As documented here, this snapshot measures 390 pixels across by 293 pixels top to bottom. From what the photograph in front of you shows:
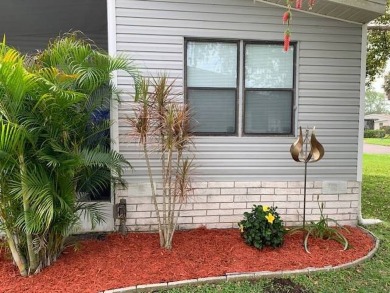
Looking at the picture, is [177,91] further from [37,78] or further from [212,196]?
[37,78]

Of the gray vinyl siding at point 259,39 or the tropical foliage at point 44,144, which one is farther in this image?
the gray vinyl siding at point 259,39

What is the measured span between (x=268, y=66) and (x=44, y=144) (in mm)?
3108

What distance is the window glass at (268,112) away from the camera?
4.68m

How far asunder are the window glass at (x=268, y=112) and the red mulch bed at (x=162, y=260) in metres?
1.51

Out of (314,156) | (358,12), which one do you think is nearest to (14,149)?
(314,156)

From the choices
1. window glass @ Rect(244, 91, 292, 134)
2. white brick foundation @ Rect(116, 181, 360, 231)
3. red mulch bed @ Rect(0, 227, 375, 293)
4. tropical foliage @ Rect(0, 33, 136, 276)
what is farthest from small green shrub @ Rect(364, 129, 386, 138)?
tropical foliage @ Rect(0, 33, 136, 276)

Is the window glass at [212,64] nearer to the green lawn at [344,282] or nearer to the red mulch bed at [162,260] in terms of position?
the red mulch bed at [162,260]

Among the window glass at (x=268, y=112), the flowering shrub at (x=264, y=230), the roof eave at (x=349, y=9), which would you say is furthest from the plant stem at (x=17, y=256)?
the roof eave at (x=349, y=9)

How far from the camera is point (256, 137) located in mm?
4664

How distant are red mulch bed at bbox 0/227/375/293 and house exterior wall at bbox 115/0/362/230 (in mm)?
513

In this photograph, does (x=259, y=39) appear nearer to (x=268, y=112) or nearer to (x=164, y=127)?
(x=268, y=112)

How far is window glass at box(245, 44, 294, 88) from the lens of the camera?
4.63 meters

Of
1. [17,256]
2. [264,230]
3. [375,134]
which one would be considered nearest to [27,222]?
[17,256]

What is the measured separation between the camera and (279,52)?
15.4ft
